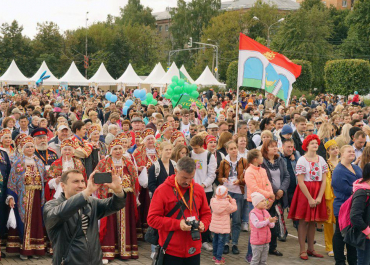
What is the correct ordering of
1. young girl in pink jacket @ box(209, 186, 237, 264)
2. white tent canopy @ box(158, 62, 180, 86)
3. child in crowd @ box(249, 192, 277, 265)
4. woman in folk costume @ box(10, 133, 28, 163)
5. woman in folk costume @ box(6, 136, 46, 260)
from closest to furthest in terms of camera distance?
child in crowd @ box(249, 192, 277, 265) < young girl in pink jacket @ box(209, 186, 237, 264) < woman in folk costume @ box(6, 136, 46, 260) < woman in folk costume @ box(10, 133, 28, 163) < white tent canopy @ box(158, 62, 180, 86)

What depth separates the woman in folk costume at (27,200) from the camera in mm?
7691

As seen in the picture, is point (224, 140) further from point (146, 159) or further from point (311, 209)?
point (311, 209)

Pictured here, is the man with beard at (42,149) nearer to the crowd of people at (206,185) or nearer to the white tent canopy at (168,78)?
the crowd of people at (206,185)

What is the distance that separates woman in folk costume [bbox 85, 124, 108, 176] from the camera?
830 cm

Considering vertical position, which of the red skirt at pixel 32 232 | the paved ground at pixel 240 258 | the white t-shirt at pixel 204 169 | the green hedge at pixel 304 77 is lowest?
the paved ground at pixel 240 258

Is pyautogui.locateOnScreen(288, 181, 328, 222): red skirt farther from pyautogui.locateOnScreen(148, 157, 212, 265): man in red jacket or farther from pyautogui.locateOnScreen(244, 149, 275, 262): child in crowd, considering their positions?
pyautogui.locateOnScreen(148, 157, 212, 265): man in red jacket

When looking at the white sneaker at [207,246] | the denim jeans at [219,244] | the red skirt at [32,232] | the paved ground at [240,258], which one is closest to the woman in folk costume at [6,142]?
the red skirt at [32,232]

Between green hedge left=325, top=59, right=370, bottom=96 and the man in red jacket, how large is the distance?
36521 millimetres

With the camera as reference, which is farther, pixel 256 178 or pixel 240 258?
pixel 240 258

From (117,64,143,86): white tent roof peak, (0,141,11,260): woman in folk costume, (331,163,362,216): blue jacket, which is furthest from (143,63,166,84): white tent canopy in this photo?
(331,163,362,216): blue jacket

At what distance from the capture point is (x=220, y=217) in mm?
7359

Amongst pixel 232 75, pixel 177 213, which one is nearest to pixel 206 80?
pixel 232 75

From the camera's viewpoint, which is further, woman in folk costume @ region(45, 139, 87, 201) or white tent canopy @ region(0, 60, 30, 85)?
white tent canopy @ region(0, 60, 30, 85)

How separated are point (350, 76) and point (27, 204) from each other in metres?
35.3
